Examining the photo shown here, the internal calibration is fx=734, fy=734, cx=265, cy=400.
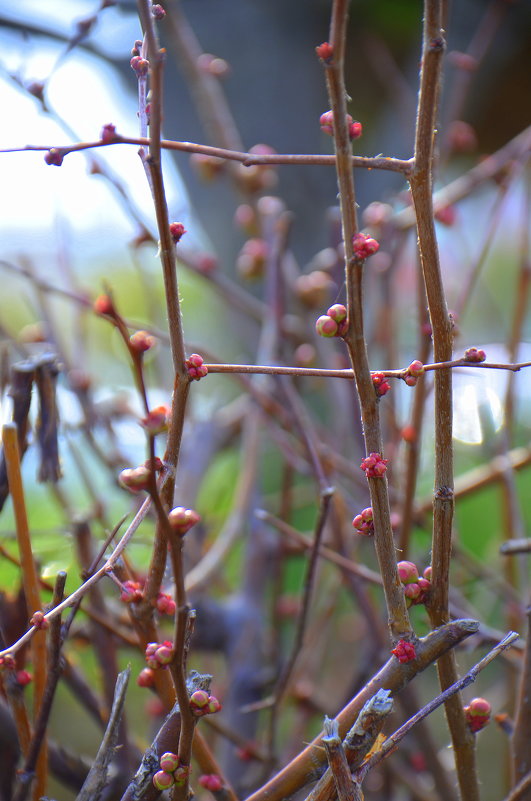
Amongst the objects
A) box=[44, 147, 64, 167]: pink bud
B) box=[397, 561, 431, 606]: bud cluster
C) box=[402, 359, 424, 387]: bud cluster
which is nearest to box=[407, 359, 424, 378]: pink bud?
box=[402, 359, 424, 387]: bud cluster

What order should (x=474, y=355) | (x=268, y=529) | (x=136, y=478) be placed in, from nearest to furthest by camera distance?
1. (x=136, y=478)
2. (x=474, y=355)
3. (x=268, y=529)

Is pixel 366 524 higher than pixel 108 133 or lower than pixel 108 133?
lower

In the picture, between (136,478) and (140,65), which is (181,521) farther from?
(140,65)

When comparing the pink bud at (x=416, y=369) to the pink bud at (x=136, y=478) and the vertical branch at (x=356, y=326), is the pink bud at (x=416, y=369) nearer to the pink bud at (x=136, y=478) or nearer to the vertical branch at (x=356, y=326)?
the vertical branch at (x=356, y=326)

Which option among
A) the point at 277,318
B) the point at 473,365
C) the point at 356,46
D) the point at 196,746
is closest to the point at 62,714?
the point at 277,318

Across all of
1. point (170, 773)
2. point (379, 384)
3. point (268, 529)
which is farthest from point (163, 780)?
point (268, 529)

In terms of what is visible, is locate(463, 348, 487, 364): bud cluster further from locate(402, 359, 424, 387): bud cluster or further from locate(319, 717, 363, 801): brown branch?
locate(319, 717, 363, 801): brown branch

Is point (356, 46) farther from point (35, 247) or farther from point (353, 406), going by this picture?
point (35, 247)
